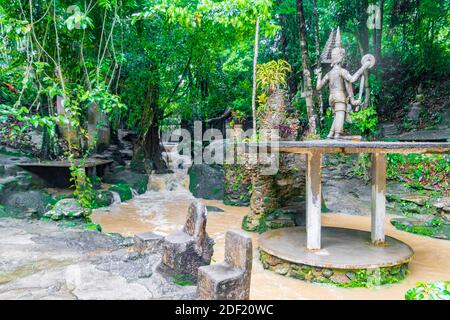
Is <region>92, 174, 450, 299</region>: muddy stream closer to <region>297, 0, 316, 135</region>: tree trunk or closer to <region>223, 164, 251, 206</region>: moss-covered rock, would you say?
<region>223, 164, 251, 206</region>: moss-covered rock

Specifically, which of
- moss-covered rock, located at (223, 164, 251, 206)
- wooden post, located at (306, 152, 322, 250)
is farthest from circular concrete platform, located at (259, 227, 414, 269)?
moss-covered rock, located at (223, 164, 251, 206)

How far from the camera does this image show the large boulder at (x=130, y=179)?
1574cm

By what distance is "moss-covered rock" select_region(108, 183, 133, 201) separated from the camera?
1432cm

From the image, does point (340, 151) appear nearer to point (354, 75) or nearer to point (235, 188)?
point (354, 75)

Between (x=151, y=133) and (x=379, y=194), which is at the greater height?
(x=151, y=133)

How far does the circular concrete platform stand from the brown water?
1.38 ft

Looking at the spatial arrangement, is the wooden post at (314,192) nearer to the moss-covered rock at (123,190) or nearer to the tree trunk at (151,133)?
the moss-covered rock at (123,190)

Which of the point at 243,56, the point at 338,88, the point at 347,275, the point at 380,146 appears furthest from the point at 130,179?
the point at 380,146

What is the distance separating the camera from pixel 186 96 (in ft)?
59.8

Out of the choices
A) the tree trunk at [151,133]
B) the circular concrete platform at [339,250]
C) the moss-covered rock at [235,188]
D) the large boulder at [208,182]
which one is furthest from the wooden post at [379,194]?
the tree trunk at [151,133]

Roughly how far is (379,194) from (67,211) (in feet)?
21.4

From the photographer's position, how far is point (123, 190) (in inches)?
572

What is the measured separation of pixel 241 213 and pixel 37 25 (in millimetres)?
8514
